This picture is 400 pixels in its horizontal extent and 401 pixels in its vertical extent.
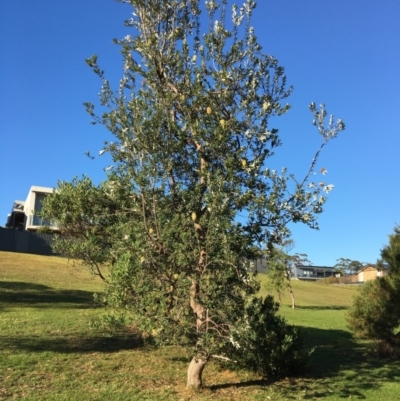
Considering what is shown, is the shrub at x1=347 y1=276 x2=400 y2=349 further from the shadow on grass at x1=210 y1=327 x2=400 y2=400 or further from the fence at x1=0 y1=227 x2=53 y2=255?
the fence at x1=0 y1=227 x2=53 y2=255

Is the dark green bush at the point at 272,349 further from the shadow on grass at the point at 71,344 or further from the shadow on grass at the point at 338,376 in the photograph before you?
the shadow on grass at the point at 71,344

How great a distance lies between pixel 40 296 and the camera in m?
18.9

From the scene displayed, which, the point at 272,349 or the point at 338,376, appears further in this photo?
the point at 338,376

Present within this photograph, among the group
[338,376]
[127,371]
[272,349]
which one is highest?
[272,349]

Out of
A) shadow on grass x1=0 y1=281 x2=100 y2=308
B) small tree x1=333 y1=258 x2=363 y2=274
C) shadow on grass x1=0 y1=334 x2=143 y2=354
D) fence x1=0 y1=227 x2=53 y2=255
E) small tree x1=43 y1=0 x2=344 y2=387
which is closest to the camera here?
small tree x1=43 y1=0 x2=344 y2=387

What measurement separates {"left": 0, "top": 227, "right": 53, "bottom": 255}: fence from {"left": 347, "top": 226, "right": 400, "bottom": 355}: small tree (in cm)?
3402

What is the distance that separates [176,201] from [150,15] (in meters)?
3.30

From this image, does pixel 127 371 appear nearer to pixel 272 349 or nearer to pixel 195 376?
pixel 195 376

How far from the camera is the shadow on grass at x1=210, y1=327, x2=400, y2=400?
8.45 meters

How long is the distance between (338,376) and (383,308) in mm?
4060

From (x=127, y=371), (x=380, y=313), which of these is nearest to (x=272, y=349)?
(x=127, y=371)

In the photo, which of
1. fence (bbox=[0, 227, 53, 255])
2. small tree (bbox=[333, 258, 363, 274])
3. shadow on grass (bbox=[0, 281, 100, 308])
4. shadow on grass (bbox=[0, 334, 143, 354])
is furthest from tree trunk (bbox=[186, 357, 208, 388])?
small tree (bbox=[333, 258, 363, 274])

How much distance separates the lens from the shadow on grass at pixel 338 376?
845 cm

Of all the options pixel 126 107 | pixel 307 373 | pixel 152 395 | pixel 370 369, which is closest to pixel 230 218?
pixel 126 107
